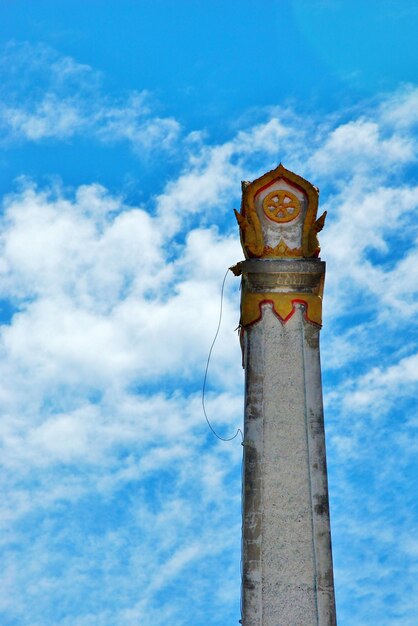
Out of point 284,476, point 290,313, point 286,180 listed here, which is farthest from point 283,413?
point 286,180

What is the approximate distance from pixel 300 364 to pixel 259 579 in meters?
2.39

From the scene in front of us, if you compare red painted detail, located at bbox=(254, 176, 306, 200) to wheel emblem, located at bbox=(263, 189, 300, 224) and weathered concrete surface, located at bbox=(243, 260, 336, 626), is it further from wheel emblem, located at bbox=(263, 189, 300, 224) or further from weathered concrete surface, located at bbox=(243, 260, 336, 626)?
weathered concrete surface, located at bbox=(243, 260, 336, 626)

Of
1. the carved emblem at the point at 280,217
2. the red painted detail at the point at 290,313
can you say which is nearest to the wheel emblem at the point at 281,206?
the carved emblem at the point at 280,217

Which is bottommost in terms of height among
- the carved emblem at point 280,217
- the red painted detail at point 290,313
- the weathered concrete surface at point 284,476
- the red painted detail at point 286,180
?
the weathered concrete surface at point 284,476

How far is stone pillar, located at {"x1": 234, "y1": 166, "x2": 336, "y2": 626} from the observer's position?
885 cm

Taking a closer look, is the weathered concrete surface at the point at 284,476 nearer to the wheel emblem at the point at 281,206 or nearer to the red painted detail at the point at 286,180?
the wheel emblem at the point at 281,206

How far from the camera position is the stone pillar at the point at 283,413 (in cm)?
885

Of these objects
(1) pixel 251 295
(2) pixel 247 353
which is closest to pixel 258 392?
(2) pixel 247 353

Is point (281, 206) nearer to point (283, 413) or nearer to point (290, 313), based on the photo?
point (290, 313)

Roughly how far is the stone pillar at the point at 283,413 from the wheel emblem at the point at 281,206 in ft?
0.04

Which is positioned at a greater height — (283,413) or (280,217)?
(280,217)

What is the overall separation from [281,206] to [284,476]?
10.9ft

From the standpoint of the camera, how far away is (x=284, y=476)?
938 centimetres

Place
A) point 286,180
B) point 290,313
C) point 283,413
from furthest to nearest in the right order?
point 286,180 < point 290,313 < point 283,413
